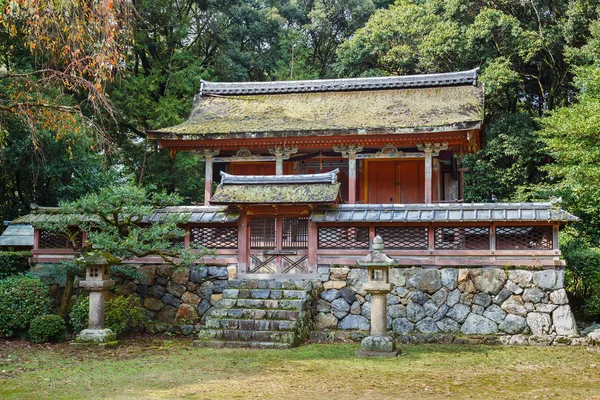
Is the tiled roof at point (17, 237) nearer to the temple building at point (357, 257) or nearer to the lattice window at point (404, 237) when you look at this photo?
the temple building at point (357, 257)

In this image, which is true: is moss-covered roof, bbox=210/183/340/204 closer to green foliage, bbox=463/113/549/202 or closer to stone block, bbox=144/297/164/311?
stone block, bbox=144/297/164/311

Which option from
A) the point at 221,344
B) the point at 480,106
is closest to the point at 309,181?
the point at 221,344

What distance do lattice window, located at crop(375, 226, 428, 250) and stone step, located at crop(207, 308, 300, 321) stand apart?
2.84 metres

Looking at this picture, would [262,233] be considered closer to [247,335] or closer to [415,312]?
[247,335]

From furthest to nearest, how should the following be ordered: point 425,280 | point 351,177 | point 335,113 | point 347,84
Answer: point 347,84
point 335,113
point 351,177
point 425,280

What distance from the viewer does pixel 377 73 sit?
29812mm

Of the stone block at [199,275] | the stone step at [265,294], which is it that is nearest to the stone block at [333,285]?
the stone step at [265,294]

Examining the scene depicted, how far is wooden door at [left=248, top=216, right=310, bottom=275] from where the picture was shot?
1462 centimetres

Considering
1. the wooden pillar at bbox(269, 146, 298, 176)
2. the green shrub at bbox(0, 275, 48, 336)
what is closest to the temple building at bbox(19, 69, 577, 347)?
the wooden pillar at bbox(269, 146, 298, 176)

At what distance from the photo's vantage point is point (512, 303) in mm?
13336

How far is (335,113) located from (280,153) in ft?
8.37

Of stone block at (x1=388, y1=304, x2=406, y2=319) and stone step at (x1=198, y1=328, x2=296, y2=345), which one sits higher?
stone block at (x1=388, y1=304, x2=406, y2=319)

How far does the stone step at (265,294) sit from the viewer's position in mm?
13538

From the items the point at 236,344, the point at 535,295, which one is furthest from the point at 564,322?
the point at 236,344
